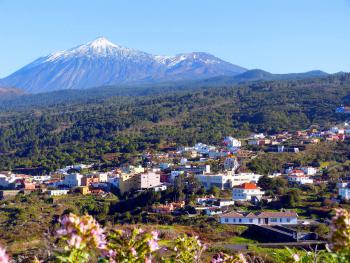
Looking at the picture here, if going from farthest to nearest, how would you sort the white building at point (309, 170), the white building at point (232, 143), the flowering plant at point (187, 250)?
the white building at point (232, 143) → the white building at point (309, 170) → the flowering plant at point (187, 250)

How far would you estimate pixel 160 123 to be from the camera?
69.1 meters

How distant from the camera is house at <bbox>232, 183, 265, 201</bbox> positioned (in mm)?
32031

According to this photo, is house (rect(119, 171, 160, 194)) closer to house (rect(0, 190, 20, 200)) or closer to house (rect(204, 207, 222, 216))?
house (rect(0, 190, 20, 200))

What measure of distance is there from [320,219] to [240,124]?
39.7m

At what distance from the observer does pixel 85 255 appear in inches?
97.8

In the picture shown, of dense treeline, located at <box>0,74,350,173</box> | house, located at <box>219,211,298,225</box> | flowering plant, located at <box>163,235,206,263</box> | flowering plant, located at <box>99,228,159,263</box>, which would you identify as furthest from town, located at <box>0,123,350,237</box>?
flowering plant, located at <box>99,228,159,263</box>

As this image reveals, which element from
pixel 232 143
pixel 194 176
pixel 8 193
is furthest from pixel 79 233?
pixel 232 143

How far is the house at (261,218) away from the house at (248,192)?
5334 millimetres

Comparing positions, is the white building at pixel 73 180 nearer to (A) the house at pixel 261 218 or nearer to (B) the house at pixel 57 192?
(B) the house at pixel 57 192

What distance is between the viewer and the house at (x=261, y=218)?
25206 millimetres

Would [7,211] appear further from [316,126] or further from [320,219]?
[316,126]

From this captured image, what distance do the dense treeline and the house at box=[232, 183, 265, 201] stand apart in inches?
718

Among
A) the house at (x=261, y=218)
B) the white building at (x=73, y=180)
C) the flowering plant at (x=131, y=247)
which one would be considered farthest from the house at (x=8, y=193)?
the flowering plant at (x=131, y=247)

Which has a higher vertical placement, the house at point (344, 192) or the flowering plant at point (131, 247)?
the flowering plant at point (131, 247)
